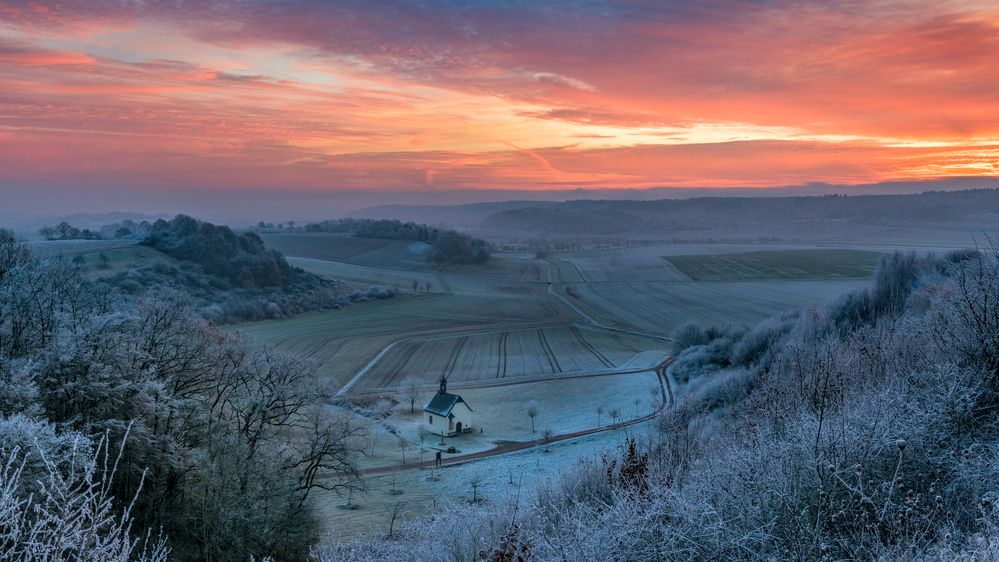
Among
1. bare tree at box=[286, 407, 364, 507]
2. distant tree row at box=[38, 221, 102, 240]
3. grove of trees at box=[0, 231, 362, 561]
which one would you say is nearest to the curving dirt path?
bare tree at box=[286, 407, 364, 507]

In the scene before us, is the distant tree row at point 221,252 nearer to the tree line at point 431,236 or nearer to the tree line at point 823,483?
the tree line at point 431,236

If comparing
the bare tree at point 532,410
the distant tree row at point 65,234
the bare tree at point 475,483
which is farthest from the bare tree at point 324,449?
the distant tree row at point 65,234

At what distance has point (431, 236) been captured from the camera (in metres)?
115

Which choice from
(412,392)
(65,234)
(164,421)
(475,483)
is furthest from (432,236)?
(164,421)

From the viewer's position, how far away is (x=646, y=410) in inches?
1319

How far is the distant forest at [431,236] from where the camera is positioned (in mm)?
98825

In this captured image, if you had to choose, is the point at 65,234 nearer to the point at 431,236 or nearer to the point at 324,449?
the point at 431,236

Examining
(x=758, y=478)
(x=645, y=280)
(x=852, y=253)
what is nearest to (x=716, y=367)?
(x=758, y=478)

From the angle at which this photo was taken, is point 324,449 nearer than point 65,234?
Yes

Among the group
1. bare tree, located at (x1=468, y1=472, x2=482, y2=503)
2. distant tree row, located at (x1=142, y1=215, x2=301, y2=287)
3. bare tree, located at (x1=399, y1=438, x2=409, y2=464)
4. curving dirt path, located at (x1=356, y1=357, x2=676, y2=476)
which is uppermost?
distant tree row, located at (x1=142, y1=215, x2=301, y2=287)

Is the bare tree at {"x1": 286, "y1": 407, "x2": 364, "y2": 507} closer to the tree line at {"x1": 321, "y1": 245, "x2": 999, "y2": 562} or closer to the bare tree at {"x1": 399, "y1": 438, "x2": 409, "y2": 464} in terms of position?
the bare tree at {"x1": 399, "y1": 438, "x2": 409, "y2": 464}

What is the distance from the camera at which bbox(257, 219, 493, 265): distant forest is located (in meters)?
98.8

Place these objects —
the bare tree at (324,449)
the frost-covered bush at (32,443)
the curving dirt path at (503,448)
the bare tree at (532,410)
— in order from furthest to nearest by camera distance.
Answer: the bare tree at (532,410)
the curving dirt path at (503,448)
the bare tree at (324,449)
the frost-covered bush at (32,443)

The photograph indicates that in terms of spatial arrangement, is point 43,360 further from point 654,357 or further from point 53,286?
point 654,357
